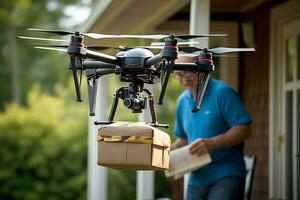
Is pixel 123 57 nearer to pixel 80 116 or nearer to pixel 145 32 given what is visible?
pixel 145 32

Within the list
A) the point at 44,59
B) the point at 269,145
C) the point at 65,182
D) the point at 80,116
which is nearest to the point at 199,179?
the point at 269,145

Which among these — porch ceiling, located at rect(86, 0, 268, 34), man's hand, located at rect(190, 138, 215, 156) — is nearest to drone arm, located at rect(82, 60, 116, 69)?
man's hand, located at rect(190, 138, 215, 156)

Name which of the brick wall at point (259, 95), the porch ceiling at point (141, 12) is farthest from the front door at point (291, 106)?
the porch ceiling at point (141, 12)

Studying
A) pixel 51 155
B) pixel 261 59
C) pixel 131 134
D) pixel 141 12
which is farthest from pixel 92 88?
pixel 51 155

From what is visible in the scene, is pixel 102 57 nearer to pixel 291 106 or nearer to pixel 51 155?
pixel 291 106

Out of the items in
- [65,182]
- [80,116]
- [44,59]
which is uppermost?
[44,59]
